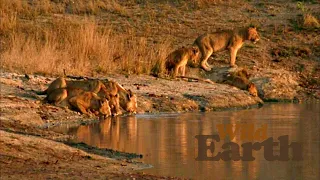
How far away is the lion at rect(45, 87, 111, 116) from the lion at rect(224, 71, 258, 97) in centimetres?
537

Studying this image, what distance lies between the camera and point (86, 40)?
22578mm

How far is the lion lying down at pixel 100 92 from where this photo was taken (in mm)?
16375

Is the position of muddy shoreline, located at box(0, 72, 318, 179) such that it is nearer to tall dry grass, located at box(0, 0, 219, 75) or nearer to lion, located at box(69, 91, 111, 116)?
lion, located at box(69, 91, 111, 116)

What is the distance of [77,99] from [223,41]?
785 cm

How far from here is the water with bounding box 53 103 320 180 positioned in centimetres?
1127

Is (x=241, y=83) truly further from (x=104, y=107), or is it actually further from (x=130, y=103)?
(x=104, y=107)

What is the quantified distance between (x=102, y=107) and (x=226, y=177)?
20.4ft

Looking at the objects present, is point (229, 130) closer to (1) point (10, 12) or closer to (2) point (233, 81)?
(2) point (233, 81)

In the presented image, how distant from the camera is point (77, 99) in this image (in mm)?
16375

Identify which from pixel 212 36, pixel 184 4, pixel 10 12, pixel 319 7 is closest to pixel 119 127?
pixel 212 36

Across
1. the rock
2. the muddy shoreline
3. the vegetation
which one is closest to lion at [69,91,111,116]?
the muddy shoreline

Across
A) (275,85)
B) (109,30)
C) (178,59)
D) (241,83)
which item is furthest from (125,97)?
(109,30)

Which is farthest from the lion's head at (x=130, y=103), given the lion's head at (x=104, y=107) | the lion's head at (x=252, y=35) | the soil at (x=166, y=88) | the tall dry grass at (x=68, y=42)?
the lion's head at (x=252, y=35)

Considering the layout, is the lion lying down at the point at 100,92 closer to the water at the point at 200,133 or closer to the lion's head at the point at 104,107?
the lion's head at the point at 104,107
